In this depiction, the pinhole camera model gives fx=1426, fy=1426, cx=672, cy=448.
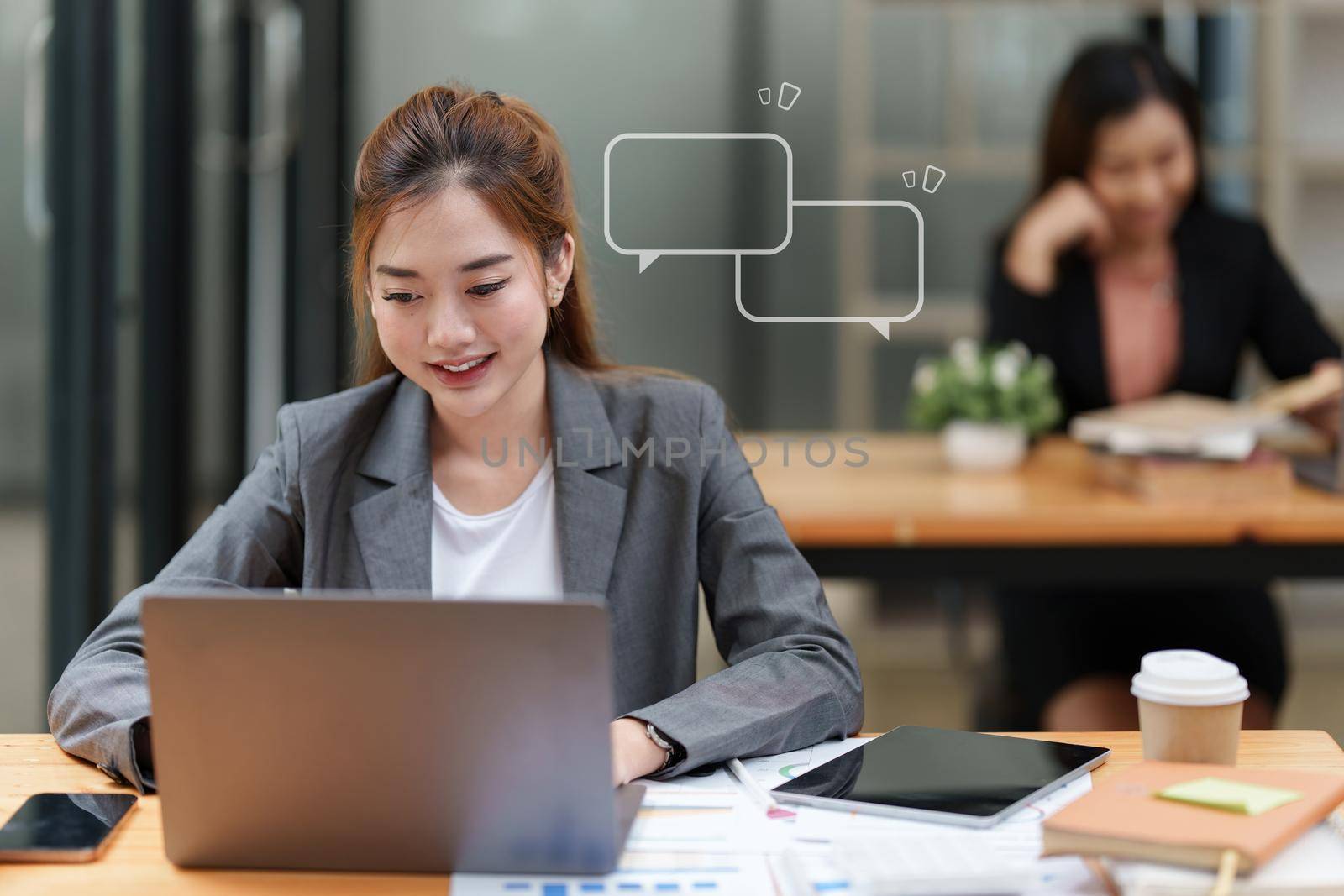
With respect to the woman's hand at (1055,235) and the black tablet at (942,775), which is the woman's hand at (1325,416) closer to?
the woman's hand at (1055,235)

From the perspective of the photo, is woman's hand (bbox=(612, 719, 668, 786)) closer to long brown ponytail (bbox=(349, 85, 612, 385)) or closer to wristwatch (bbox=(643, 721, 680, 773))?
wristwatch (bbox=(643, 721, 680, 773))

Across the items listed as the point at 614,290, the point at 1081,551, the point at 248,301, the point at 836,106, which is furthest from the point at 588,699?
the point at 836,106

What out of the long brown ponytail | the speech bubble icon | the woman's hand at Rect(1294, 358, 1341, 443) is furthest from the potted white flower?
the long brown ponytail

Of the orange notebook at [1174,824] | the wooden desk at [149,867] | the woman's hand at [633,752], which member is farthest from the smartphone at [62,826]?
the orange notebook at [1174,824]

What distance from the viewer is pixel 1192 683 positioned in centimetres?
109

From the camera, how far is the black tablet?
3.61 ft

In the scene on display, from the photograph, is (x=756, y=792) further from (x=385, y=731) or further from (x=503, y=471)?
(x=503, y=471)

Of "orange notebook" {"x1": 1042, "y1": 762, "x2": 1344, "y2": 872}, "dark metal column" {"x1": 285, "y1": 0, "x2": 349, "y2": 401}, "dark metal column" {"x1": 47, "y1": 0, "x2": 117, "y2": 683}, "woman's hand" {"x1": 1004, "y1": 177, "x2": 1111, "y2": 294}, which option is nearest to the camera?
"orange notebook" {"x1": 1042, "y1": 762, "x2": 1344, "y2": 872}

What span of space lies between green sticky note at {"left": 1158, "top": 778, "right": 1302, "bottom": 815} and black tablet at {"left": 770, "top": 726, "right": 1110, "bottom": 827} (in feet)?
0.44

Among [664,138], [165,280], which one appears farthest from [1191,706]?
[165,280]

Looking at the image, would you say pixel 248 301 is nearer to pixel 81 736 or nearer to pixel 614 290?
pixel 614 290

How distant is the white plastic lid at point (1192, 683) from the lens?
1092mm

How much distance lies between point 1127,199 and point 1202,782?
2.09 metres

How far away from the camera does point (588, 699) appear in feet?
3.05
